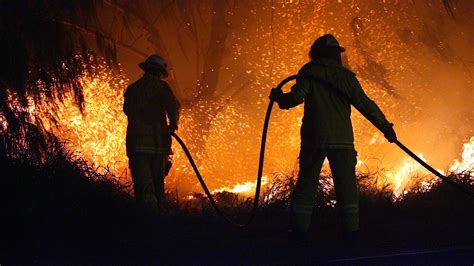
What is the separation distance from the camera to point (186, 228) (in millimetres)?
4918

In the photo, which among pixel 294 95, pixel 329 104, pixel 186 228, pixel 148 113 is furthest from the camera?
pixel 148 113

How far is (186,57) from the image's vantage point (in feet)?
27.8

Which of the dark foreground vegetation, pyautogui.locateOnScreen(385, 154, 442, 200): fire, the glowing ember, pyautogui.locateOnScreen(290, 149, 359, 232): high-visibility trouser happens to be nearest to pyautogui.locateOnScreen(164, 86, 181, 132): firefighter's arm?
the dark foreground vegetation

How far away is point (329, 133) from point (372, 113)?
0.39 metres

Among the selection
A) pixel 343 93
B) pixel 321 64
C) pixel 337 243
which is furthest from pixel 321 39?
pixel 337 243

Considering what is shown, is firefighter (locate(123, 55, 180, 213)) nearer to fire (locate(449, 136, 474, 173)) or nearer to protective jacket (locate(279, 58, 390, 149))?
protective jacket (locate(279, 58, 390, 149))

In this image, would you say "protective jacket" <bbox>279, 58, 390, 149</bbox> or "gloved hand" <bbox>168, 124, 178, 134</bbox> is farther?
"gloved hand" <bbox>168, 124, 178, 134</bbox>

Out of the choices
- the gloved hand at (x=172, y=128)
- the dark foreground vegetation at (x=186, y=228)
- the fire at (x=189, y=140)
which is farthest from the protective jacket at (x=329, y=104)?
the fire at (x=189, y=140)

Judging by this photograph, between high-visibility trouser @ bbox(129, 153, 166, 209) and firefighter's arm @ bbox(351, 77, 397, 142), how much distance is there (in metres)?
2.40

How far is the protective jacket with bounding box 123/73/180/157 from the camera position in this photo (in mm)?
5887

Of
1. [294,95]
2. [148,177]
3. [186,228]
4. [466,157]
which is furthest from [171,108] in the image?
[466,157]

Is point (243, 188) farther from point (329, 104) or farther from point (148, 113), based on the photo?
point (329, 104)

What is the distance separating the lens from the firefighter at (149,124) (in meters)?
5.86

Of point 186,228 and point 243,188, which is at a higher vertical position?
point 243,188
